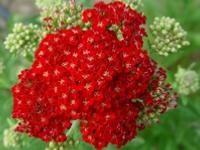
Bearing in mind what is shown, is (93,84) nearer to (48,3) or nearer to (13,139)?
(13,139)

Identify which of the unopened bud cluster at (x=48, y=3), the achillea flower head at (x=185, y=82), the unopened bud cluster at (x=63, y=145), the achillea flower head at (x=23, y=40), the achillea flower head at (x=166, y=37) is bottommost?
the unopened bud cluster at (x=63, y=145)

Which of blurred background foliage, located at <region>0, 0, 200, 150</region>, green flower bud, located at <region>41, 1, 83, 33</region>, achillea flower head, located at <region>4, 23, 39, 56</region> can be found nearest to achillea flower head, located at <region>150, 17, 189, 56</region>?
blurred background foliage, located at <region>0, 0, 200, 150</region>

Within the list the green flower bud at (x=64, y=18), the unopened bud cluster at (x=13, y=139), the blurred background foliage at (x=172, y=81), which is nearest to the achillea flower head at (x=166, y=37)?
the blurred background foliage at (x=172, y=81)

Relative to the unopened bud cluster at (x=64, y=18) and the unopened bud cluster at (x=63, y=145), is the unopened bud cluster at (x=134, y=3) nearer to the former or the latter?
the unopened bud cluster at (x=64, y=18)

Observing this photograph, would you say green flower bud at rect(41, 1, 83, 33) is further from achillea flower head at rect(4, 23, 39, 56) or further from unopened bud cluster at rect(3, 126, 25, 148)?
unopened bud cluster at rect(3, 126, 25, 148)

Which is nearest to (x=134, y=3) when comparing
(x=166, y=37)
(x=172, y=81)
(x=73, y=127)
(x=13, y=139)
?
(x=166, y=37)

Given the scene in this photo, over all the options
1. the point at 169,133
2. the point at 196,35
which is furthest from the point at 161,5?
the point at 169,133
